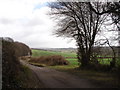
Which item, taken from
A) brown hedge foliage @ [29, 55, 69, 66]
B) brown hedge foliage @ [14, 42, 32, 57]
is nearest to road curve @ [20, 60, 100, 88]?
brown hedge foliage @ [14, 42, 32, 57]

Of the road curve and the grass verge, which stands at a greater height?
the grass verge

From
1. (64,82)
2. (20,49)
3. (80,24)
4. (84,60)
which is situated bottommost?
(64,82)

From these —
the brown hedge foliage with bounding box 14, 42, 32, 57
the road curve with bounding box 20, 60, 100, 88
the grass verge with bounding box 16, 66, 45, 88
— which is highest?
the brown hedge foliage with bounding box 14, 42, 32, 57

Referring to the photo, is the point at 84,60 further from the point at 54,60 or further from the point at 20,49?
the point at 54,60

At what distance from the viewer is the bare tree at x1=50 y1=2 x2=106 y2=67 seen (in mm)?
18234

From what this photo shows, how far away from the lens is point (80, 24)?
63.1 ft

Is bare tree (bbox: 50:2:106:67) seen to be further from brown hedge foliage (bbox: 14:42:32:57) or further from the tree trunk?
brown hedge foliage (bbox: 14:42:32:57)

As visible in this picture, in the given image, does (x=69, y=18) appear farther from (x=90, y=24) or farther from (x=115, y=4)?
(x=115, y=4)

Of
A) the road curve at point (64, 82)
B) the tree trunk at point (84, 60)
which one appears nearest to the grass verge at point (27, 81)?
the road curve at point (64, 82)

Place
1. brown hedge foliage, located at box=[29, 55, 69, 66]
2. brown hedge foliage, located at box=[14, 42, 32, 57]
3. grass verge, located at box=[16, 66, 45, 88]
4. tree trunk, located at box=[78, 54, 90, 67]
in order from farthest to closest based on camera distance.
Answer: brown hedge foliage, located at box=[29, 55, 69, 66] → tree trunk, located at box=[78, 54, 90, 67] → brown hedge foliage, located at box=[14, 42, 32, 57] → grass verge, located at box=[16, 66, 45, 88]

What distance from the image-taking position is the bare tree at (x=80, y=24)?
18.2 metres

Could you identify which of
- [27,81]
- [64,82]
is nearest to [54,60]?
[64,82]

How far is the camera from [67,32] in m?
19.6

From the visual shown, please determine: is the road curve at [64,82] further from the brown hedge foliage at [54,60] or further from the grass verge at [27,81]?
the brown hedge foliage at [54,60]
